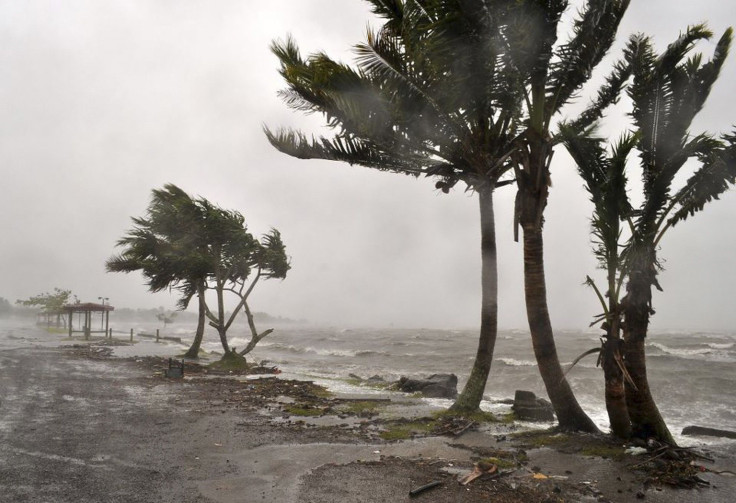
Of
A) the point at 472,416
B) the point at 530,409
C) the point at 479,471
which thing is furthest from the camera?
the point at 530,409

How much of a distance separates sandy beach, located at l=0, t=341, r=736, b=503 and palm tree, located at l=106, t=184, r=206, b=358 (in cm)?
1101

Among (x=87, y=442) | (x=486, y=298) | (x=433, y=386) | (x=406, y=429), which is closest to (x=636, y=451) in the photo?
(x=406, y=429)

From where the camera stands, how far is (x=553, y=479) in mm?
6348

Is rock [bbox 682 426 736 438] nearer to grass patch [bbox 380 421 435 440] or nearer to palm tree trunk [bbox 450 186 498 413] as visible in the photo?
palm tree trunk [bbox 450 186 498 413]

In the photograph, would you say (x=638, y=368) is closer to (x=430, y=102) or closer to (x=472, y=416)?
(x=472, y=416)

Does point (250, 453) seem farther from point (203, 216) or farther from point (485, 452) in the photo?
point (203, 216)

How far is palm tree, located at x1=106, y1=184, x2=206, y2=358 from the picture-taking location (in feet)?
73.9

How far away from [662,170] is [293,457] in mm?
7851

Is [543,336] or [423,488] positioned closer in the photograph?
[423,488]

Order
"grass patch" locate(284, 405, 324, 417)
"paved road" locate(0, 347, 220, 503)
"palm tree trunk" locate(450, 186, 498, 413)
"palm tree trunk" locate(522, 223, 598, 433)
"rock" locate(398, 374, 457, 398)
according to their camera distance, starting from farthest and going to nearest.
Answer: "rock" locate(398, 374, 457, 398) < "grass patch" locate(284, 405, 324, 417) < "palm tree trunk" locate(450, 186, 498, 413) < "palm tree trunk" locate(522, 223, 598, 433) < "paved road" locate(0, 347, 220, 503)

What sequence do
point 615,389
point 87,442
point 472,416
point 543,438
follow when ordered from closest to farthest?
point 87,442
point 615,389
point 543,438
point 472,416

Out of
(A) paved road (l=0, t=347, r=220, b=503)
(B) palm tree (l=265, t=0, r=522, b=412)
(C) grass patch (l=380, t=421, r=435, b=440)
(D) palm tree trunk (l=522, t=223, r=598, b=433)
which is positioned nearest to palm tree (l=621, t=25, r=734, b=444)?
(D) palm tree trunk (l=522, t=223, r=598, b=433)

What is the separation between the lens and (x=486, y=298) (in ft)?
35.9

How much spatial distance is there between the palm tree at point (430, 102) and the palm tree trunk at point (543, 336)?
1.72 metres
